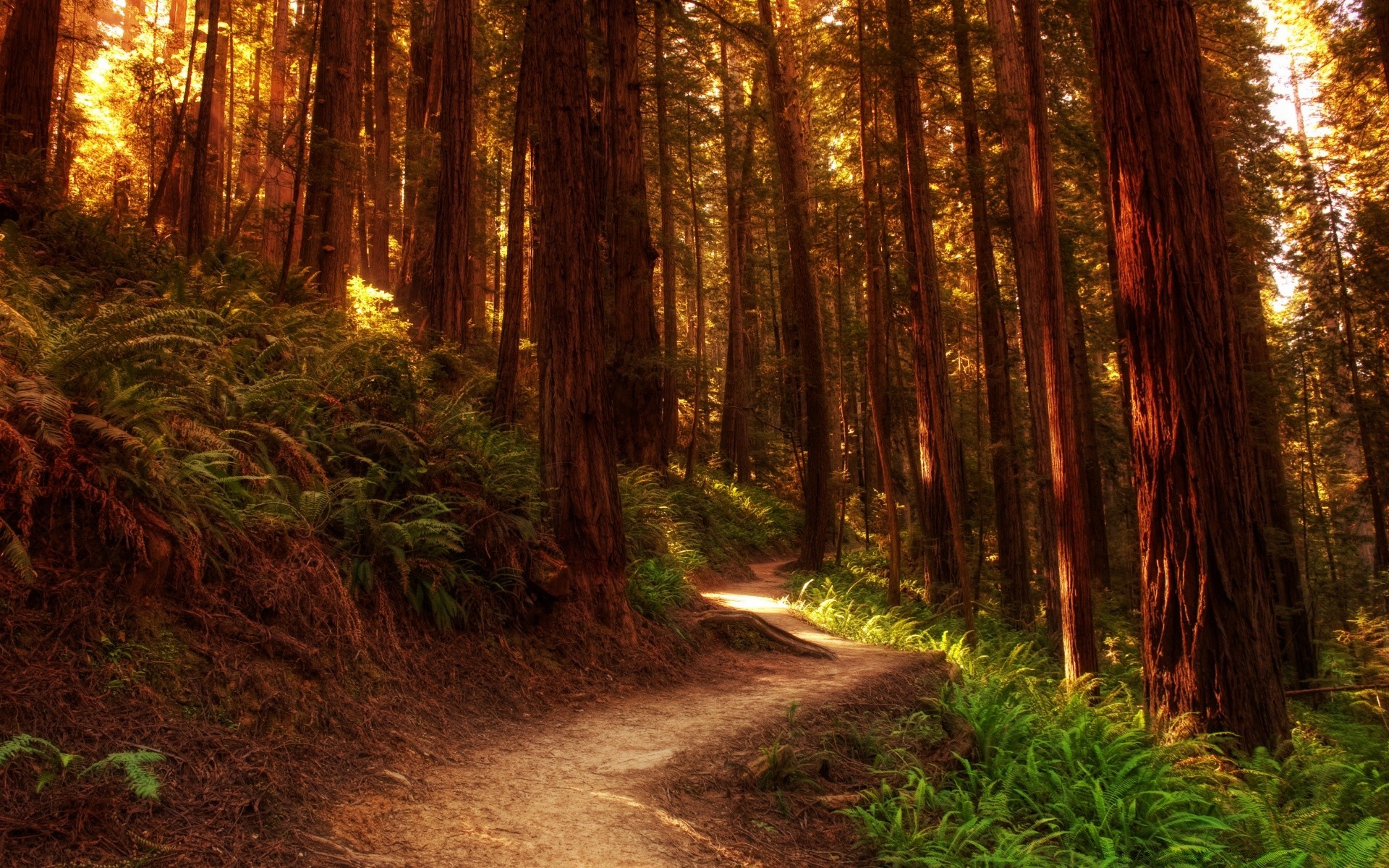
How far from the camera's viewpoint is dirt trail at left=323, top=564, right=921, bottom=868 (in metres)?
3.62

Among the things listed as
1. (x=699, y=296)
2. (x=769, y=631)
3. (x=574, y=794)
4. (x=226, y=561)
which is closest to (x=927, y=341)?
(x=769, y=631)

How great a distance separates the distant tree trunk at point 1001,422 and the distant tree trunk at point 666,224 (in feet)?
18.9

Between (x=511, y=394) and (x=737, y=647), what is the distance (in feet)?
14.2

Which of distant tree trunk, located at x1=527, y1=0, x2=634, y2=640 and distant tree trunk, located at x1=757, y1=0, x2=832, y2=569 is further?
distant tree trunk, located at x1=757, y1=0, x2=832, y2=569

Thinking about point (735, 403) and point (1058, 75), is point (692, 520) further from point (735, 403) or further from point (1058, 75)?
point (1058, 75)

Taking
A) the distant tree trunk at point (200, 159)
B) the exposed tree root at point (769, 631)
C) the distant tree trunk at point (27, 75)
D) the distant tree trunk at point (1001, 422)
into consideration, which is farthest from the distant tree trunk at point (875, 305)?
the distant tree trunk at point (27, 75)

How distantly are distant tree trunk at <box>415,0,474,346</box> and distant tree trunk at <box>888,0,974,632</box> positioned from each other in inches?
250

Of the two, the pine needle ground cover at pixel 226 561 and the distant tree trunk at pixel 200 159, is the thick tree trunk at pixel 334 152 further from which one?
the pine needle ground cover at pixel 226 561

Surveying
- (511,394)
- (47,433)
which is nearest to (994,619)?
(511,394)

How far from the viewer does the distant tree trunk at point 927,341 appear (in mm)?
11266

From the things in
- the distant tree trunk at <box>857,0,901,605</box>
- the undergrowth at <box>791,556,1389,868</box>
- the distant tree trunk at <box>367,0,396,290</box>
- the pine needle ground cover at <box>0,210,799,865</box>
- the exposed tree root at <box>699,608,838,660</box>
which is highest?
the distant tree trunk at <box>367,0,396,290</box>

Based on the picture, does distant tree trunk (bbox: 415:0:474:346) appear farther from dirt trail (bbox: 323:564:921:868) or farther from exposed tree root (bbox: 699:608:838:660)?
dirt trail (bbox: 323:564:921:868)

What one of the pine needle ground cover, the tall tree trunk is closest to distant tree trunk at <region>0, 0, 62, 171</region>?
the pine needle ground cover

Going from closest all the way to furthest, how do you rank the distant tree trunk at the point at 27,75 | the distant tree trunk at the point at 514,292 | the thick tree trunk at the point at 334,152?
the distant tree trunk at the point at 27,75 < the distant tree trunk at the point at 514,292 < the thick tree trunk at the point at 334,152
